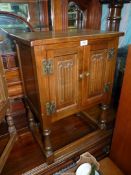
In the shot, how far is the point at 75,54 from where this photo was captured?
100 cm

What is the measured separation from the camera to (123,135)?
1.14m

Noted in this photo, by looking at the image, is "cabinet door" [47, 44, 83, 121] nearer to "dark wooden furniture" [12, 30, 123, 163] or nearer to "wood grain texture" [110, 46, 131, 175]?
"dark wooden furniture" [12, 30, 123, 163]

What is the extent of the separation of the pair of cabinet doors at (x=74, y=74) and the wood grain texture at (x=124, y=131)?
21cm

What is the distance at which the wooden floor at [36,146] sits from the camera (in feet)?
4.00

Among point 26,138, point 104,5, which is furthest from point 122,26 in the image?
point 26,138

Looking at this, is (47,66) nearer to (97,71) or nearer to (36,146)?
(97,71)

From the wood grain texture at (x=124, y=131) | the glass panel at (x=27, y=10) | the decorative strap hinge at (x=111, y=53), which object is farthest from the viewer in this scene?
the glass panel at (x=27, y=10)

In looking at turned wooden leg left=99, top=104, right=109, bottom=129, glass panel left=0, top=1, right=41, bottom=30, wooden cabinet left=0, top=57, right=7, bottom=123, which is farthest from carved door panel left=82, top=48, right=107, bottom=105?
glass panel left=0, top=1, right=41, bottom=30

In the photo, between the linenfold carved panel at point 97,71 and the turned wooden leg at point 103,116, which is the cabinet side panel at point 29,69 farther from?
the turned wooden leg at point 103,116

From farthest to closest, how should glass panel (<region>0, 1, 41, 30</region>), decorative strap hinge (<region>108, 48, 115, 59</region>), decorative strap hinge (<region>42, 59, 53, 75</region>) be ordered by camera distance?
glass panel (<region>0, 1, 41, 30</region>), decorative strap hinge (<region>108, 48, 115, 59</region>), decorative strap hinge (<region>42, 59, 53, 75</region>)

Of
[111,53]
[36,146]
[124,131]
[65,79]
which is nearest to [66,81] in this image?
[65,79]

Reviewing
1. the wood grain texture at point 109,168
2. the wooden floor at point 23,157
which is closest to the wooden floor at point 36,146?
the wooden floor at point 23,157

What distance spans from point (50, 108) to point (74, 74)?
0.28 m

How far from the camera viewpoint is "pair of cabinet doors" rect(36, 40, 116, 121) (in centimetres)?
93
